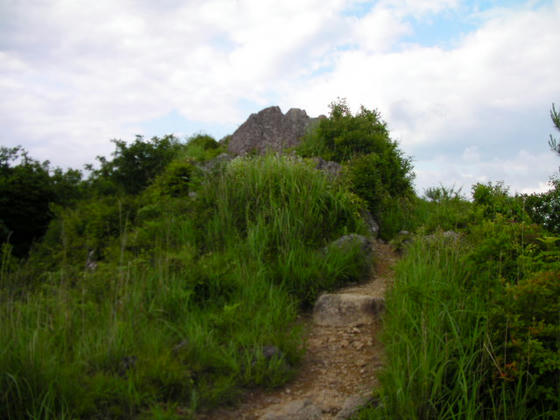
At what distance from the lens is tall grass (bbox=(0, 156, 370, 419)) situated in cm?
349

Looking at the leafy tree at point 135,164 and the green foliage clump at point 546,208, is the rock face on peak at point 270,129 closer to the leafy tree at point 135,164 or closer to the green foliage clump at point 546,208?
the leafy tree at point 135,164

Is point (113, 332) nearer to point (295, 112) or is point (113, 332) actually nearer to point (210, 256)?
point (210, 256)

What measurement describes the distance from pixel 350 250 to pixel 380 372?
9.30 ft

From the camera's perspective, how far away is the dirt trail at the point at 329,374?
3.86 m

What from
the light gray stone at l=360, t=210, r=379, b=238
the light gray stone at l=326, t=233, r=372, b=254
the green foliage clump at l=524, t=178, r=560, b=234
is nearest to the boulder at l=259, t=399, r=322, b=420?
the light gray stone at l=326, t=233, r=372, b=254

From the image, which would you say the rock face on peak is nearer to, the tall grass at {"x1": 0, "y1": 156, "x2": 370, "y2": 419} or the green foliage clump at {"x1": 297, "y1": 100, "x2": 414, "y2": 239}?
the green foliage clump at {"x1": 297, "y1": 100, "x2": 414, "y2": 239}

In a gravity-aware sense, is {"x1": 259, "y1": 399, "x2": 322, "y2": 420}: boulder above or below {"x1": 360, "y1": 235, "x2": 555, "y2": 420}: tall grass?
below

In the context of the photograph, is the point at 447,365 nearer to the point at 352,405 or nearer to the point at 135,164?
the point at 352,405

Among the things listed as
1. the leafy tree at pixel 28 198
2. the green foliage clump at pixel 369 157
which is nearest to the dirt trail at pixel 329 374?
the green foliage clump at pixel 369 157

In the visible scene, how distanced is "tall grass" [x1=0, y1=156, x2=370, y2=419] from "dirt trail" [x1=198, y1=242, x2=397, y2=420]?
14 cm

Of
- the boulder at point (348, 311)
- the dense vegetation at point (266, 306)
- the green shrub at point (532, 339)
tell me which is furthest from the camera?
the boulder at point (348, 311)

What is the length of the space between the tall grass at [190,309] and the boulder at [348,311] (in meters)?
0.34

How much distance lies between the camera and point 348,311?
5527mm

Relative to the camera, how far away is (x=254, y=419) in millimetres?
3713
